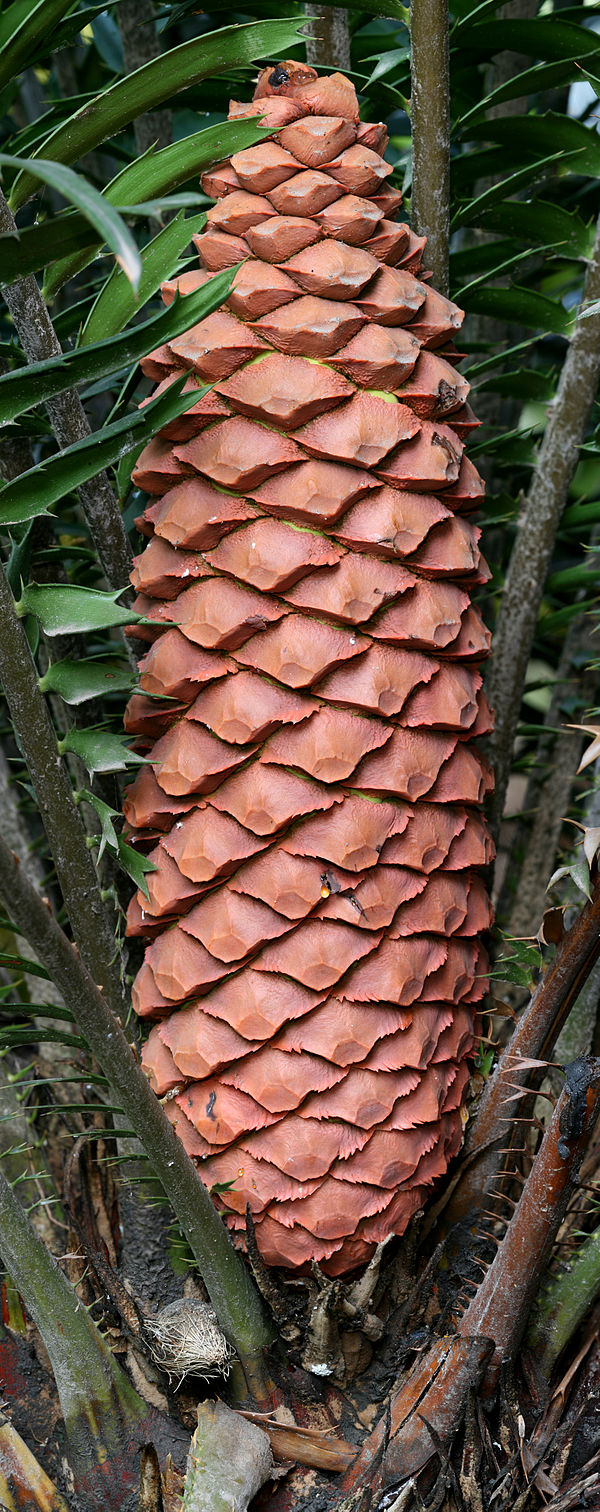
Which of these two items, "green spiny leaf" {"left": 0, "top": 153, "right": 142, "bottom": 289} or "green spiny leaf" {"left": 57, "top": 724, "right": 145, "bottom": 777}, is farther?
"green spiny leaf" {"left": 57, "top": 724, "right": 145, "bottom": 777}

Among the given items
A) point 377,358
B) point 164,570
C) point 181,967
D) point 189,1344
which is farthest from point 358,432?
point 189,1344

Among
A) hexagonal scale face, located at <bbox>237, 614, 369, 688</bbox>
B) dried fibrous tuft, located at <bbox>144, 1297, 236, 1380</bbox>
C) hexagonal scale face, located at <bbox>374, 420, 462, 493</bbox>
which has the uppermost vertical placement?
hexagonal scale face, located at <bbox>374, 420, 462, 493</bbox>

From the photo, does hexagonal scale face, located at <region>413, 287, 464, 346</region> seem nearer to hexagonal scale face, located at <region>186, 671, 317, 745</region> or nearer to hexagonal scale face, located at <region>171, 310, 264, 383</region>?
hexagonal scale face, located at <region>171, 310, 264, 383</region>

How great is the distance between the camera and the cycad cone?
2.23 feet

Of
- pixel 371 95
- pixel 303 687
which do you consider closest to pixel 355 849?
pixel 303 687

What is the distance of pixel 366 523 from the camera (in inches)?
27.0

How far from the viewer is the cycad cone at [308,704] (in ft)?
2.23

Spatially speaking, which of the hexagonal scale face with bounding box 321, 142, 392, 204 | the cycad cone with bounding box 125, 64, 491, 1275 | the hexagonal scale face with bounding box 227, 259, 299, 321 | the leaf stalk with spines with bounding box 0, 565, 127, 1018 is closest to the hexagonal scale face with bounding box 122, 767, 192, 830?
the cycad cone with bounding box 125, 64, 491, 1275

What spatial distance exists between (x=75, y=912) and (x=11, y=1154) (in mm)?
232

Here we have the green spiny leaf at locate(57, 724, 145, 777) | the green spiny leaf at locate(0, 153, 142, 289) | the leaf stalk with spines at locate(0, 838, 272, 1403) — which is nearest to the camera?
the green spiny leaf at locate(0, 153, 142, 289)

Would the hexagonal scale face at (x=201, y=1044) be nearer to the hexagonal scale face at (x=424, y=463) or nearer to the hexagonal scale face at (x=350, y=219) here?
the hexagonal scale face at (x=424, y=463)

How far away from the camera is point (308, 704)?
68 cm

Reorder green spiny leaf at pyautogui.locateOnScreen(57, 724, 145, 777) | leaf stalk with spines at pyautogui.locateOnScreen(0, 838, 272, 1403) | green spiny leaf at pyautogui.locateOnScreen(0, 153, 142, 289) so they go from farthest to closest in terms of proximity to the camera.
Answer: green spiny leaf at pyautogui.locateOnScreen(57, 724, 145, 777) < leaf stalk with spines at pyautogui.locateOnScreen(0, 838, 272, 1403) < green spiny leaf at pyautogui.locateOnScreen(0, 153, 142, 289)

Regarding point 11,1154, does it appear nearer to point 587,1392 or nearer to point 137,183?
point 587,1392
